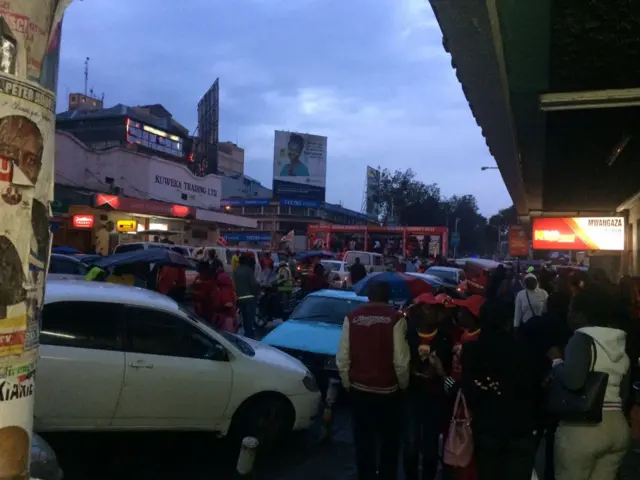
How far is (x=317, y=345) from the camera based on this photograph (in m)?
8.35

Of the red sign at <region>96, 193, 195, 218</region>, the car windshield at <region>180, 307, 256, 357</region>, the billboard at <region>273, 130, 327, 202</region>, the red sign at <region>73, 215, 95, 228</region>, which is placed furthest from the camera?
the billboard at <region>273, 130, 327, 202</region>

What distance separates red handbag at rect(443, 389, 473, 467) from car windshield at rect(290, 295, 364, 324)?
4.94 metres

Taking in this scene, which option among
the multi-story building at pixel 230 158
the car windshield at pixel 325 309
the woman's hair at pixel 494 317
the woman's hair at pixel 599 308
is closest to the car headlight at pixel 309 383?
the car windshield at pixel 325 309

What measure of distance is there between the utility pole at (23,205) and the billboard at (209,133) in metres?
49.1

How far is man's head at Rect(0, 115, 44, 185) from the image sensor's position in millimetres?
1806

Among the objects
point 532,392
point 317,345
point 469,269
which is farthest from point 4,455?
point 469,269

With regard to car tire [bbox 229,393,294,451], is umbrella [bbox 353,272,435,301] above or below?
above

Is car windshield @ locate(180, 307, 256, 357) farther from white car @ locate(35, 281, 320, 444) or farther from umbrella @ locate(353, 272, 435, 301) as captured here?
umbrella @ locate(353, 272, 435, 301)

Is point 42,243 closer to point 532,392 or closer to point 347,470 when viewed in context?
point 532,392

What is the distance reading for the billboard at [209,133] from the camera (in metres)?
51.6

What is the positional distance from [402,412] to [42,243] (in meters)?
3.79

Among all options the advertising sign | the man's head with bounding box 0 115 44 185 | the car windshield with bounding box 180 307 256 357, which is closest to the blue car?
the car windshield with bounding box 180 307 256 357

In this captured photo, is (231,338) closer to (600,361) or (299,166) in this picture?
(600,361)

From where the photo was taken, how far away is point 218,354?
6078 millimetres
